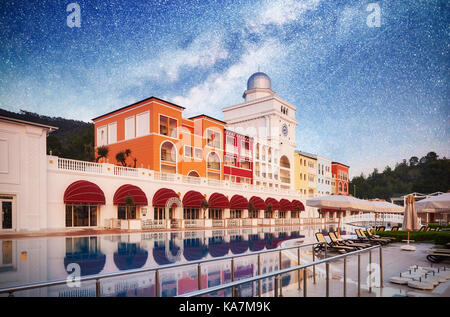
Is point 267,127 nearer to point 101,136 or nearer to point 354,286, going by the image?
point 101,136

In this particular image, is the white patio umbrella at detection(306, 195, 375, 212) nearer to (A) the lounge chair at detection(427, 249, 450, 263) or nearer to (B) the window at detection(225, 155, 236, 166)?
(A) the lounge chair at detection(427, 249, 450, 263)

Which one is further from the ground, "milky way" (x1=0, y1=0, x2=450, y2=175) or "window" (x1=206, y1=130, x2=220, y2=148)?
"milky way" (x1=0, y1=0, x2=450, y2=175)

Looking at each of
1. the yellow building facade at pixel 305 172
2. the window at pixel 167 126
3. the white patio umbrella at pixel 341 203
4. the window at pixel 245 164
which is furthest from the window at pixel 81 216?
the yellow building facade at pixel 305 172

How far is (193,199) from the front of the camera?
3309cm

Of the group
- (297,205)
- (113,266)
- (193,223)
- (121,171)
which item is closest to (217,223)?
(193,223)

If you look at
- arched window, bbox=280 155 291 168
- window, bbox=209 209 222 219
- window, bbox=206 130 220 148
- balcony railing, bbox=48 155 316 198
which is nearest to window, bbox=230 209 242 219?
window, bbox=209 209 222 219

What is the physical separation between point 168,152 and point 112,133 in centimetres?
852

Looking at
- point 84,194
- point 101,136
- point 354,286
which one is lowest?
point 354,286

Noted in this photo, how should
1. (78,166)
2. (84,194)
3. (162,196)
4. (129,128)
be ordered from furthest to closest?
1. (129,128)
2. (162,196)
3. (78,166)
4. (84,194)

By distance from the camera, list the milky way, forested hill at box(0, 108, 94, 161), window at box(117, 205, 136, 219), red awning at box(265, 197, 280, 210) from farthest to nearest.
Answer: red awning at box(265, 197, 280, 210) < forested hill at box(0, 108, 94, 161) < window at box(117, 205, 136, 219) < the milky way

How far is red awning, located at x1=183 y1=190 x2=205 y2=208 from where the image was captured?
107 ft

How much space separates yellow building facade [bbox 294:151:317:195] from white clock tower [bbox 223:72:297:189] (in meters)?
1.92

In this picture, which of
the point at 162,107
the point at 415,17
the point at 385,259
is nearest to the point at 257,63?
the point at 162,107
